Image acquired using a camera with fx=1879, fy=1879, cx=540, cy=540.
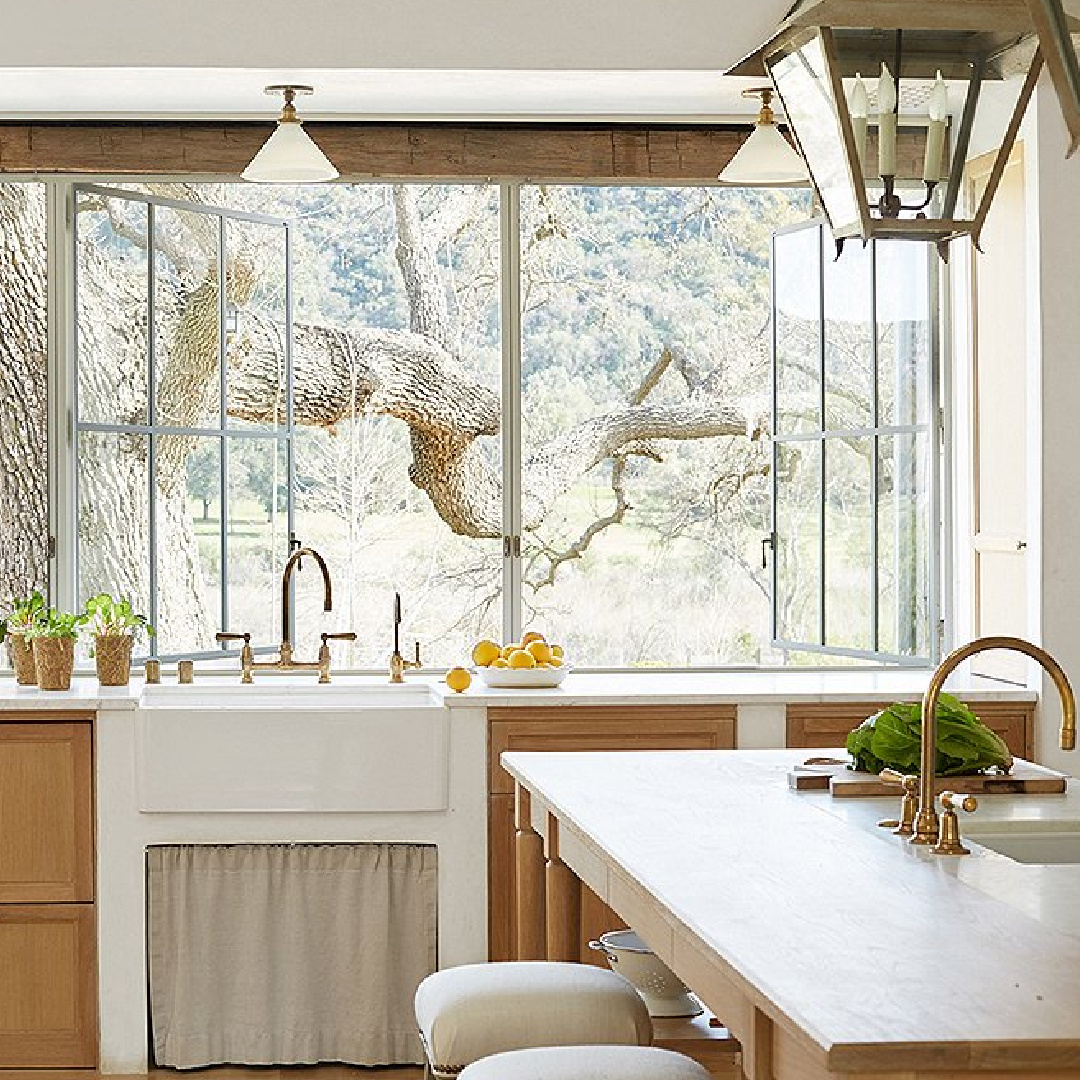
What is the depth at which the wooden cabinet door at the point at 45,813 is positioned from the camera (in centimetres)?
449

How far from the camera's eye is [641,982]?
3.75m

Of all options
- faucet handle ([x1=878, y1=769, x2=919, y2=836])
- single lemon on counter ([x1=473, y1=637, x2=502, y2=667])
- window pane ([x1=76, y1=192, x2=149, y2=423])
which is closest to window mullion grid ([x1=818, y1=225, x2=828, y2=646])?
single lemon on counter ([x1=473, y1=637, x2=502, y2=667])

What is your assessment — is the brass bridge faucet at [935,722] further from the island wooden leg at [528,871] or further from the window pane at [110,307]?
the window pane at [110,307]

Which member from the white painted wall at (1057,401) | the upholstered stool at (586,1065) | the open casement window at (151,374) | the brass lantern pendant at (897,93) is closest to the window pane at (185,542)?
the open casement window at (151,374)

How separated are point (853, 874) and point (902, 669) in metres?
2.78

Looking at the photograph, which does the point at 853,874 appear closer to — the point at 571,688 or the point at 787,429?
the point at 571,688

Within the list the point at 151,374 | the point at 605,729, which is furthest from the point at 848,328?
the point at 151,374

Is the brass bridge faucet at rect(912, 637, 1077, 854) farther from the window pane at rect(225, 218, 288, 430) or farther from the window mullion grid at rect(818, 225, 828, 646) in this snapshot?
the window pane at rect(225, 218, 288, 430)

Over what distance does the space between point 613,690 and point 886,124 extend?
8.06ft

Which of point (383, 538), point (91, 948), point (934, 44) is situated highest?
point (934, 44)

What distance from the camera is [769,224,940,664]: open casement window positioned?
17.2 feet

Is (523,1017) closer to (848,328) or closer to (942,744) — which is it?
(942,744)

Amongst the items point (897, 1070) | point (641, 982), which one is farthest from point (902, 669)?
point (897, 1070)

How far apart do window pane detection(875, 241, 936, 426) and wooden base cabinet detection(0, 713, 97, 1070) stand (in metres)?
2.36
